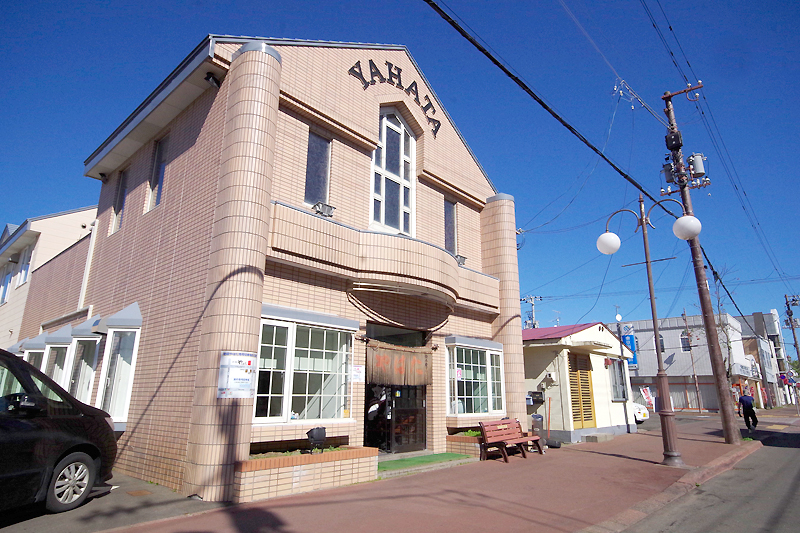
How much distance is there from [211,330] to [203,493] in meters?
2.48

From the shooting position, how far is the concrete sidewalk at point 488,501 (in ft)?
20.4

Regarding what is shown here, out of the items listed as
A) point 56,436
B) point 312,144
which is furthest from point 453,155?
point 56,436

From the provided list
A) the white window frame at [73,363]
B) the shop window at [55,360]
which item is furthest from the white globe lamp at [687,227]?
the shop window at [55,360]

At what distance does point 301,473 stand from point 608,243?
806 cm

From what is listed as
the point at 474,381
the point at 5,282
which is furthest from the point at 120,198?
the point at 5,282

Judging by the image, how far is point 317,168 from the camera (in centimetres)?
1109

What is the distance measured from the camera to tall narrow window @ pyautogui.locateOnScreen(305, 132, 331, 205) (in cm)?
1080

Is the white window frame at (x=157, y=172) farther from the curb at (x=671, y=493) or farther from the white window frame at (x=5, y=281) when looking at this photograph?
the white window frame at (x=5, y=281)

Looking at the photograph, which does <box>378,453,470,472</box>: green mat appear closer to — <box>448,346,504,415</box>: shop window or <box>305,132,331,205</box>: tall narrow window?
<box>448,346,504,415</box>: shop window

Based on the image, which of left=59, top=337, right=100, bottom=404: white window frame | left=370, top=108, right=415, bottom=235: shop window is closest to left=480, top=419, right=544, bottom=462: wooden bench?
left=370, top=108, right=415, bottom=235: shop window

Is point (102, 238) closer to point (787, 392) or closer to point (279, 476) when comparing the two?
point (279, 476)

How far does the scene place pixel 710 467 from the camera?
Result: 11102 mm

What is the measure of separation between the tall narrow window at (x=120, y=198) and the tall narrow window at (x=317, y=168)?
6159 mm

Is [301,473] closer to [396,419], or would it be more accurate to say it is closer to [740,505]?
[396,419]
